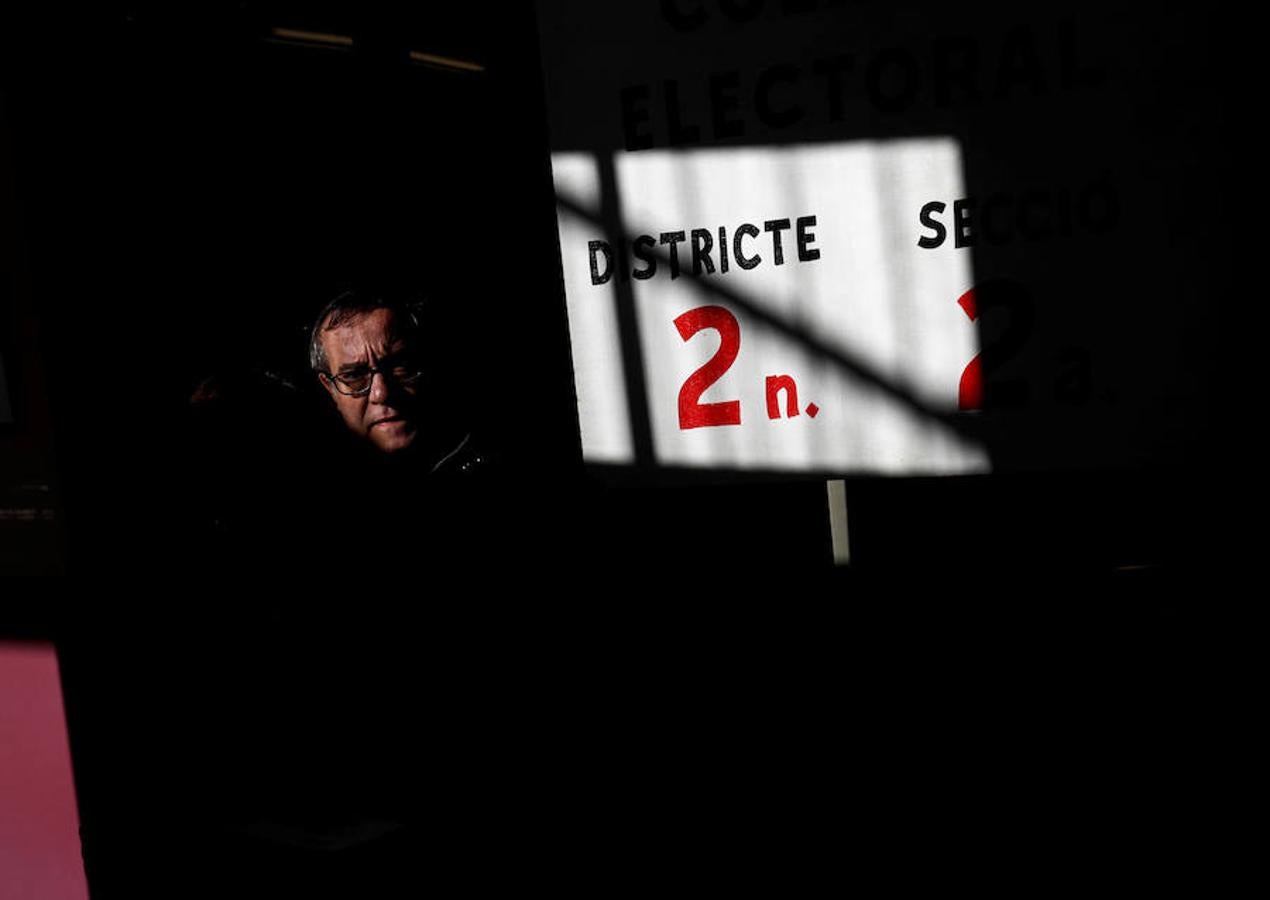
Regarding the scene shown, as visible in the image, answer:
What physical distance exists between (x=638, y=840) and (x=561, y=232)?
1987 millimetres

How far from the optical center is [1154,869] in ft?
10.7

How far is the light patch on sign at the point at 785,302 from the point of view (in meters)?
2.31

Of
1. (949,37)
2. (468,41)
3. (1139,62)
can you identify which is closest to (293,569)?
(468,41)

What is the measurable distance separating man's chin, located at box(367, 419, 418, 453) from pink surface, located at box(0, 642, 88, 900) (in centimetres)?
109

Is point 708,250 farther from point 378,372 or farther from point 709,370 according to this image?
point 378,372

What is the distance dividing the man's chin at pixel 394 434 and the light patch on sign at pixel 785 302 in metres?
0.90

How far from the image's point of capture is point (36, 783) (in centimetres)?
350

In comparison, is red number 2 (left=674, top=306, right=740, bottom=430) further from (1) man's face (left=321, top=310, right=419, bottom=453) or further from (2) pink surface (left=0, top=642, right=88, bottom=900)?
(2) pink surface (left=0, top=642, right=88, bottom=900)

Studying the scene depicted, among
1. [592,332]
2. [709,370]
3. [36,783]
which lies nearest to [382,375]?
[592,332]

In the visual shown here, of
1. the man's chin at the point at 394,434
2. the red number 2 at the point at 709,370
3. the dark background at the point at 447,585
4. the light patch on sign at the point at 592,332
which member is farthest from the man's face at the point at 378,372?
the red number 2 at the point at 709,370

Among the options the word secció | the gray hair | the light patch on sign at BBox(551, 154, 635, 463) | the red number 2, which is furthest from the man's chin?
the red number 2

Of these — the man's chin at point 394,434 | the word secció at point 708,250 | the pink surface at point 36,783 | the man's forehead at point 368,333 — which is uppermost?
the word secció at point 708,250

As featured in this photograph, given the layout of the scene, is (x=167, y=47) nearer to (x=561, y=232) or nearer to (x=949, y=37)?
(x=561, y=232)

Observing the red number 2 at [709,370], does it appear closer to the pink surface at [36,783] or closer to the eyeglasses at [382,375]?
the eyeglasses at [382,375]
